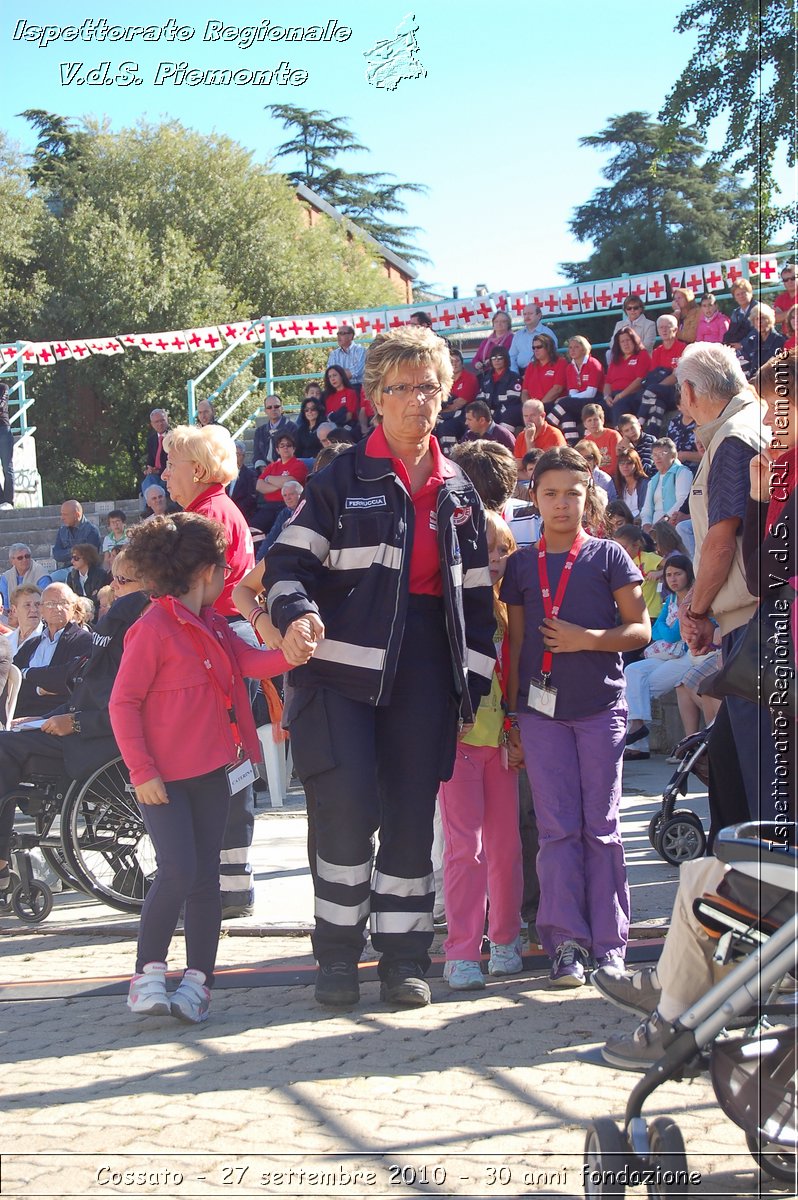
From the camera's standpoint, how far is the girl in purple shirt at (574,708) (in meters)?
4.63

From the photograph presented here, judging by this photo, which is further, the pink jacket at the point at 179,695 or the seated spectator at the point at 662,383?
the seated spectator at the point at 662,383

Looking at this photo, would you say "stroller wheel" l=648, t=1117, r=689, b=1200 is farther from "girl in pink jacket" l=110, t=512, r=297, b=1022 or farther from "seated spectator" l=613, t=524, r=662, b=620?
"seated spectator" l=613, t=524, r=662, b=620

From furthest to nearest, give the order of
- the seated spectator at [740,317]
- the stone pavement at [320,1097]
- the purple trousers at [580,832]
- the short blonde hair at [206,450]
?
1. the seated spectator at [740,317]
2. the short blonde hair at [206,450]
3. the purple trousers at [580,832]
4. the stone pavement at [320,1097]

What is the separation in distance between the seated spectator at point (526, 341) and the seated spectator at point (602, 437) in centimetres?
235

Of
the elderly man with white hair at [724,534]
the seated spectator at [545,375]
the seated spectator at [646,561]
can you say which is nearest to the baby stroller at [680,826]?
the elderly man with white hair at [724,534]

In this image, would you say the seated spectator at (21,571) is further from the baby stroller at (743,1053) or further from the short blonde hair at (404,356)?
the baby stroller at (743,1053)

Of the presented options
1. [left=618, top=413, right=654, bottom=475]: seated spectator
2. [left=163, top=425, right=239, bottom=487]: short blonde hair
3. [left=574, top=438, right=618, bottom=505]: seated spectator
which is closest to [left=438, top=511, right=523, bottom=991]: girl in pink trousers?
A: [left=163, top=425, right=239, bottom=487]: short blonde hair

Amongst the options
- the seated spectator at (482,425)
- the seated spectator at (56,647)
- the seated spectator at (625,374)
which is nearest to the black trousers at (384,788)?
the seated spectator at (56,647)

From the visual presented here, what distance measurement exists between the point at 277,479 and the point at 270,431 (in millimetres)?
1811

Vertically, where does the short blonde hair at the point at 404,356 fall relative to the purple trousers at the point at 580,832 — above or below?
above

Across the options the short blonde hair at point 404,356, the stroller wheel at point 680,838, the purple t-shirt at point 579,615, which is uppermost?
the short blonde hair at point 404,356

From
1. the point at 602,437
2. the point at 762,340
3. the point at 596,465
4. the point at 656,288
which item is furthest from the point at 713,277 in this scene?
the point at 762,340

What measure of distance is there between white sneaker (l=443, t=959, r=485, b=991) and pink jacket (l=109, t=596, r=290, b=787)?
3.28 ft

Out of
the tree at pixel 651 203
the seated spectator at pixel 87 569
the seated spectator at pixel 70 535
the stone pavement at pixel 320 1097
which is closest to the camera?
the stone pavement at pixel 320 1097
